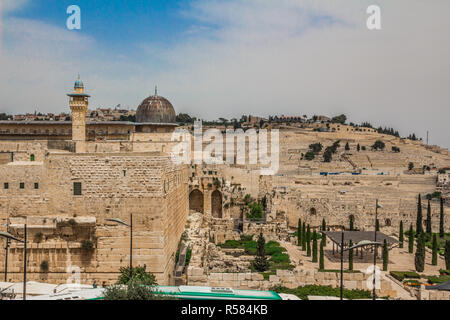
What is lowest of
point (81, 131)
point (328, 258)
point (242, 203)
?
point (328, 258)

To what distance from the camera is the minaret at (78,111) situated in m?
16.2

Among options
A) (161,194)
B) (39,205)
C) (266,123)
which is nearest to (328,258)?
(161,194)

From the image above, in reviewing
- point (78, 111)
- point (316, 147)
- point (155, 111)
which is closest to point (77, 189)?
point (78, 111)

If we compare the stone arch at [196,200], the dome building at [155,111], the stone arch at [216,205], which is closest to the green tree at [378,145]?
the stone arch at [216,205]

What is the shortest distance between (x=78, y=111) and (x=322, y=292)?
33.4 feet

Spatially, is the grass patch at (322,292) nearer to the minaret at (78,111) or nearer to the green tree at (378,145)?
the minaret at (78,111)

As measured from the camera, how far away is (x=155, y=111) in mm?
22531

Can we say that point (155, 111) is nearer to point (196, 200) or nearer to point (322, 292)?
point (196, 200)

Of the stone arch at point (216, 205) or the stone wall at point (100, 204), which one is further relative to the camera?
the stone arch at point (216, 205)

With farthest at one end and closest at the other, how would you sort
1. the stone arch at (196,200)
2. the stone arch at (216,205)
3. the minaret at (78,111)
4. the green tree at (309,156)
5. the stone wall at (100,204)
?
the green tree at (309,156) → the stone arch at (216,205) → the stone arch at (196,200) → the minaret at (78,111) → the stone wall at (100,204)

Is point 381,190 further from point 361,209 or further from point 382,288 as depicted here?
point 382,288

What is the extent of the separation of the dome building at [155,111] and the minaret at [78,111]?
5.69 metres

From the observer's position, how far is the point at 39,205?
1145cm
